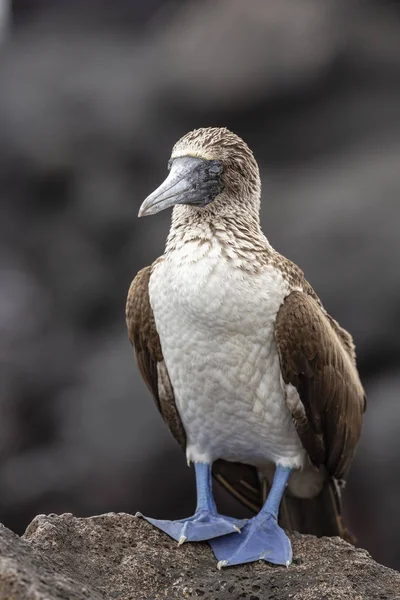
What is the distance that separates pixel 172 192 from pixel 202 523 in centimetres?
141

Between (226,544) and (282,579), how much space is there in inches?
15.7

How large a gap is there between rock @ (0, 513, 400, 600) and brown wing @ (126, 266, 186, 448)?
20.4 inches

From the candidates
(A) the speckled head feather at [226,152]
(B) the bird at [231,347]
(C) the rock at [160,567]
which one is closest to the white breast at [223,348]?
(B) the bird at [231,347]

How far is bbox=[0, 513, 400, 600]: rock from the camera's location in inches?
111

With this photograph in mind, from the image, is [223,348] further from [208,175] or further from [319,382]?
[208,175]

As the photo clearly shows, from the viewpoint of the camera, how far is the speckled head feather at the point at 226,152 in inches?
132

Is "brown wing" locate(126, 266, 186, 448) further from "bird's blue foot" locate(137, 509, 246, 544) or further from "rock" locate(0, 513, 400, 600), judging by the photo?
"rock" locate(0, 513, 400, 600)

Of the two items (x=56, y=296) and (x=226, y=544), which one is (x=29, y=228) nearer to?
(x=56, y=296)

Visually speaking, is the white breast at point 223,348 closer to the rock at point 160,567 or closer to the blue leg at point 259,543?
the blue leg at point 259,543

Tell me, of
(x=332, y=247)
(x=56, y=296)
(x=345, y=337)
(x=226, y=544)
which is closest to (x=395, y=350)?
(x=332, y=247)

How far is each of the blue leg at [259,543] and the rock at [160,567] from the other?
0.04 meters

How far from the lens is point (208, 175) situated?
11.0ft

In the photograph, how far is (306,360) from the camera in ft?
11.0

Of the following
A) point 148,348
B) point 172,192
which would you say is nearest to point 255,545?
point 148,348
